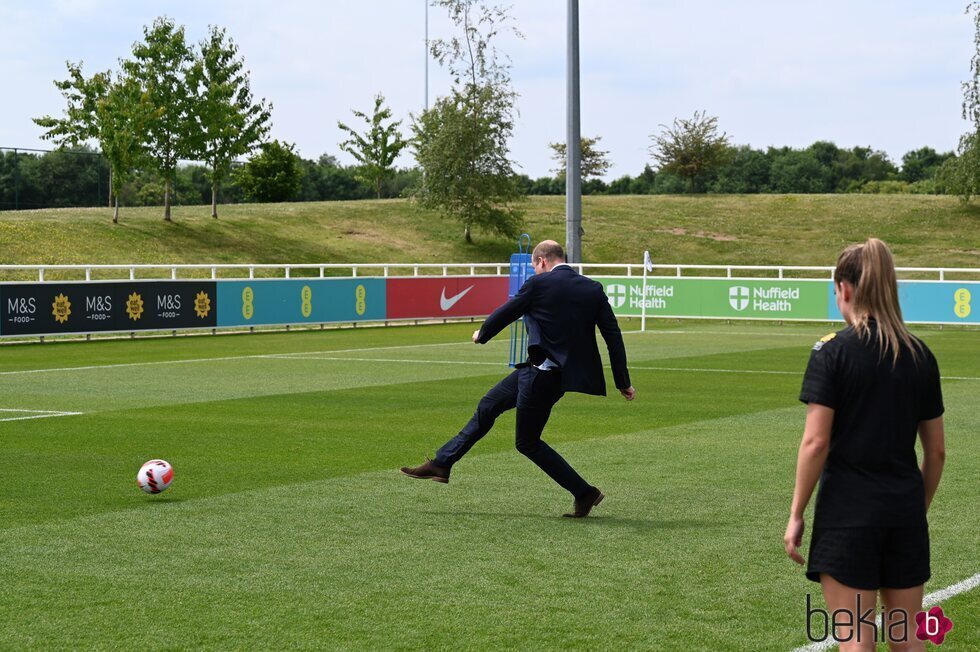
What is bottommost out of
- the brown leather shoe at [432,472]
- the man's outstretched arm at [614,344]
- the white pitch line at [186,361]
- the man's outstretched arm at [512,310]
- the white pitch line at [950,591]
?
the white pitch line at [186,361]

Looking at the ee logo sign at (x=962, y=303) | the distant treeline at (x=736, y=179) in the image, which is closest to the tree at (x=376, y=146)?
the distant treeline at (x=736, y=179)

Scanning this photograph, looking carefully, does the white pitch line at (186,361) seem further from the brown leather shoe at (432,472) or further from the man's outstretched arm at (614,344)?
the man's outstretched arm at (614,344)

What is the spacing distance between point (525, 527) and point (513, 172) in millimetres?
52621

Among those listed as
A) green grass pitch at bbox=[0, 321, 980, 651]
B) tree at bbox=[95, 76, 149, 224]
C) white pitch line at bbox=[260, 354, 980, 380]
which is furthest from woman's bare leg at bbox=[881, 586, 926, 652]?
tree at bbox=[95, 76, 149, 224]

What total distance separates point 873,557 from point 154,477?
6.69 metres

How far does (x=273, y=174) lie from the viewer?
7494 centimetres

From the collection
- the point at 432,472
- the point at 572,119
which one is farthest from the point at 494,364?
the point at 572,119

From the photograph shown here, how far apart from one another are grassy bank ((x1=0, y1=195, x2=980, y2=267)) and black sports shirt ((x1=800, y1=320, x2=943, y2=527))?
46.3 metres

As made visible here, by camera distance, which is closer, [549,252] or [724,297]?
[549,252]

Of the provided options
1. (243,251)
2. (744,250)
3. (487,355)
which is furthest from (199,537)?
(744,250)

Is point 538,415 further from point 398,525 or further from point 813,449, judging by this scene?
point 813,449

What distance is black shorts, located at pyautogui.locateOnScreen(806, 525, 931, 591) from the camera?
4.34 m

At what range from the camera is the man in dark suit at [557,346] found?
359 inches

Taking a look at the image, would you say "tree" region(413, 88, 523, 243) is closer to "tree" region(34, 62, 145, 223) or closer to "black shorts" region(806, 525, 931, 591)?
"tree" region(34, 62, 145, 223)
